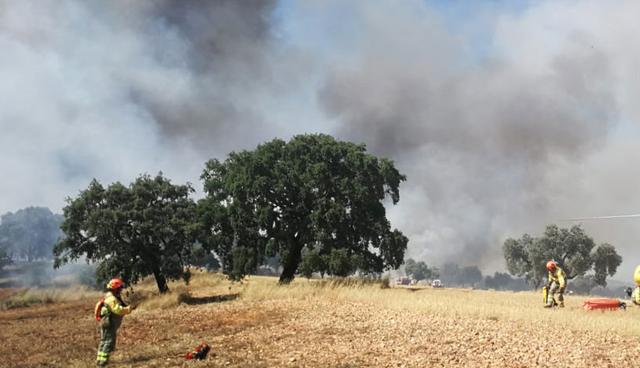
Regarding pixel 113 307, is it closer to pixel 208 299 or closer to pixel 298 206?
pixel 208 299

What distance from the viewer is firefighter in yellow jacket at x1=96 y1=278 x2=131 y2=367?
40.0ft

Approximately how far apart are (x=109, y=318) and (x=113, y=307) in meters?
0.31

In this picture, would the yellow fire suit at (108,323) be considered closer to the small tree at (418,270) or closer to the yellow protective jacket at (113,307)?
the yellow protective jacket at (113,307)

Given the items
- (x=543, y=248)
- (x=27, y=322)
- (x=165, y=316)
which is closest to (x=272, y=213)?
(x=165, y=316)

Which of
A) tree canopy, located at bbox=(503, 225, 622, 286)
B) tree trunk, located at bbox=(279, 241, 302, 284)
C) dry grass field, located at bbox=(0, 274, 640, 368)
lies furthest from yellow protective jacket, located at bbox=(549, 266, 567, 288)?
tree canopy, located at bbox=(503, 225, 622, 286)

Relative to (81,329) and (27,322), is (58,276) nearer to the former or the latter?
(27,322)

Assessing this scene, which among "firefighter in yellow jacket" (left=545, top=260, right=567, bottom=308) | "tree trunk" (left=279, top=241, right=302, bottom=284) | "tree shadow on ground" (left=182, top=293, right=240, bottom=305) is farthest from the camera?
"tree trunk" (left=279, top=241, right=302, bottom=284)

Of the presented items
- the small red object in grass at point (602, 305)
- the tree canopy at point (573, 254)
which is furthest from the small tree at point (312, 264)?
the tree canopy at point (573, 254)

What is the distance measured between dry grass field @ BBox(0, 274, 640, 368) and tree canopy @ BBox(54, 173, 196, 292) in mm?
7446

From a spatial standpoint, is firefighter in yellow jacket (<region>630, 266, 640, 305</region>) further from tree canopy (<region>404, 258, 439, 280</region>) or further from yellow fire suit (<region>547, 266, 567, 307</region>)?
tree canopy (<region>404, 258, 439, 280</region>)

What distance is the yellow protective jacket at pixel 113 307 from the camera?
1222 cm

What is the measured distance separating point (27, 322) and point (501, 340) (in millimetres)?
22754

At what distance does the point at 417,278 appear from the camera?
19450 centimetres

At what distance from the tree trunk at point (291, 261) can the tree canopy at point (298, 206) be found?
0.07 metres
